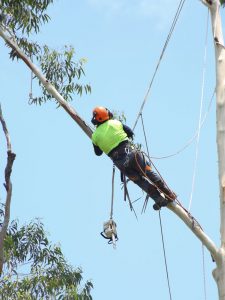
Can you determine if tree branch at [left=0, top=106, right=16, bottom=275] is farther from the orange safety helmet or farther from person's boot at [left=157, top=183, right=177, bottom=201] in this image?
person's boot at [left=157, top=183, right=177, bottom=201]

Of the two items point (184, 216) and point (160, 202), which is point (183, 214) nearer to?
point (184, 216)

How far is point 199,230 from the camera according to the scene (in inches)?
325

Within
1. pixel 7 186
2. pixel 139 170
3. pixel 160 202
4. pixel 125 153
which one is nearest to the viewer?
pixel 160 202

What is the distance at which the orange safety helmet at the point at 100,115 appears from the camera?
31.1 feet

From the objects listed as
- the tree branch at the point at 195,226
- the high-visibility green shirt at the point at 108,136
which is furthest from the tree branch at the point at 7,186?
the tree branch at the point at 195,226

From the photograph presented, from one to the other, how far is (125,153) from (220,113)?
122cm

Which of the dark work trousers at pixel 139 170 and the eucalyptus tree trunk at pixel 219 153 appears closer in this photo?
the eucalyptus tree trunk at pixel 219 153

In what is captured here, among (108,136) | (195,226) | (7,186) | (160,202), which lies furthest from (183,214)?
(7,186)

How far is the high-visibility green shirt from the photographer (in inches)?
368

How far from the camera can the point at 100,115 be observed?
372 inches

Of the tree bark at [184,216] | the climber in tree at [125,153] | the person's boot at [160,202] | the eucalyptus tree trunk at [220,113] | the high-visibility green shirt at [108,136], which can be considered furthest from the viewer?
the high-visibility green shirt at [108,136]

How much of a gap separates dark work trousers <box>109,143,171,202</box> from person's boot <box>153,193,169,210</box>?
0.09 m

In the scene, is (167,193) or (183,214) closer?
(183,214)

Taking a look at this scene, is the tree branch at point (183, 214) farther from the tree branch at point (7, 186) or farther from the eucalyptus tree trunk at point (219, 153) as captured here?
the tree branch at point (7, 186)
